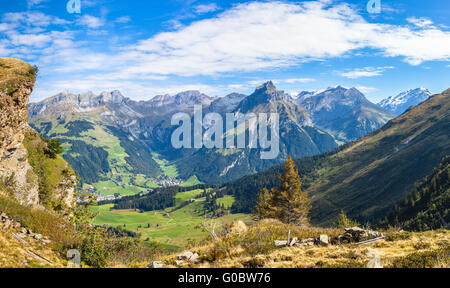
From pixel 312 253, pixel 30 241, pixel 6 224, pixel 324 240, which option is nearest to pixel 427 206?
pixel 324 240

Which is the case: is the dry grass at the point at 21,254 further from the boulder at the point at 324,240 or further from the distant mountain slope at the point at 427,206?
the distant mountain slope at the point at 427,206

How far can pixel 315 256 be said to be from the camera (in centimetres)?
2077

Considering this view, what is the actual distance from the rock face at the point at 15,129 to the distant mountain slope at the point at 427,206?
109 meters

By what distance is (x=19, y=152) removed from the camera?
169ft

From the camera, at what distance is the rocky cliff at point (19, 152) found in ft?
146

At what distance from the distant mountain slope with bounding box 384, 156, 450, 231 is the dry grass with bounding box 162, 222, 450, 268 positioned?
8311cm

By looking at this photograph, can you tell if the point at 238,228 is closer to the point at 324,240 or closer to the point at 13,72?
the point at 324,240

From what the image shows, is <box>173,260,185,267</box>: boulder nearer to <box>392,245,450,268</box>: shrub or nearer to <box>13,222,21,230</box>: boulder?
<box>13,222,21,230</box>: boulder

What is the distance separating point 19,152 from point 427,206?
14391 centimetres

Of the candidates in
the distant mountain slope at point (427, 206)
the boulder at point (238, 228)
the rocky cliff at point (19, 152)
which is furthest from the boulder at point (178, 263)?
the distant mountain slope at point (427, 206)

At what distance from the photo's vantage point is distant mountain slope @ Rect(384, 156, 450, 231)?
3767 inches

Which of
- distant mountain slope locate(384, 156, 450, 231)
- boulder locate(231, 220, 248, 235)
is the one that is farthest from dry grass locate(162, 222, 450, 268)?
distant mountain slope locate(384, 156, 450, 231)

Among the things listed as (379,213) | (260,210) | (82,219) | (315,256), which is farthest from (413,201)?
(82,219)
